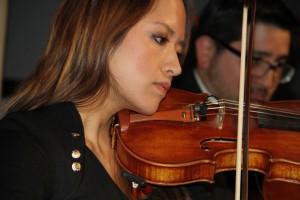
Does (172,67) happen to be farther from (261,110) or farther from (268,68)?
(268,68)

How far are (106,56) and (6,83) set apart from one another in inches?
38.9

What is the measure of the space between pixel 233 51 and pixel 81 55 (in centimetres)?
120

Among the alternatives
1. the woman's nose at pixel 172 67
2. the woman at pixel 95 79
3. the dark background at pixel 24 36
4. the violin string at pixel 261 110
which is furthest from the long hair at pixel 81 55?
the dark background at pixel 24 36

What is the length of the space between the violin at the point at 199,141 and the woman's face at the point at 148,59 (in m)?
0.07

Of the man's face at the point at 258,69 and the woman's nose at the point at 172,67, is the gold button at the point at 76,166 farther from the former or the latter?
the man's face at the point at 258,69

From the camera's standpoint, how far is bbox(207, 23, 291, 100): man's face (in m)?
2.01

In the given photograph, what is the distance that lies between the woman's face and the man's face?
0.97m

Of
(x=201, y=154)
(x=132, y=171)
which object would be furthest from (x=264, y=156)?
(x=132, y=171)

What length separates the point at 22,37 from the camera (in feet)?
6.15

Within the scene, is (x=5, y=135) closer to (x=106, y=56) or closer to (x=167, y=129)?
(x=106, y=56)

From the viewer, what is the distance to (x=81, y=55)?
1.04 metres

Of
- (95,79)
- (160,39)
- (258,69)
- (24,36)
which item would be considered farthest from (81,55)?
(258,69)

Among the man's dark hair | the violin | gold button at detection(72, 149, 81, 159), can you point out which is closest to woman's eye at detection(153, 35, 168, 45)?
the violin

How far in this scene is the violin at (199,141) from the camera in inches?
39.5
